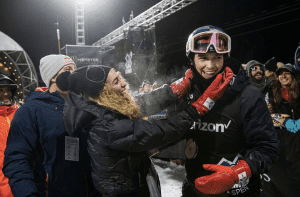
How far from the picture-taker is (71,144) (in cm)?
185

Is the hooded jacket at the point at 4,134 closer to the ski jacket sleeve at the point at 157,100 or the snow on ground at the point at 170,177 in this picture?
the ski jacket sleeve at the point at 157,100

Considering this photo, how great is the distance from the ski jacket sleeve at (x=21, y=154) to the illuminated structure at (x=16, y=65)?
11566 mm

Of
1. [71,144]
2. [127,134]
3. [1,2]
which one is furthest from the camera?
[1,2]

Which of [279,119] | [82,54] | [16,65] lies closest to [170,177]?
[279,119]

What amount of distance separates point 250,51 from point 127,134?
10.0 meters

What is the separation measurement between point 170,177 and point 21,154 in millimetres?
3966

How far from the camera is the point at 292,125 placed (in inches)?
132

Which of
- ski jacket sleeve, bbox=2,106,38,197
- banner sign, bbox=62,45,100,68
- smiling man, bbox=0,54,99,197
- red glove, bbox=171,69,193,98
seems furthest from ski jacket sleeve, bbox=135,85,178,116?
banner sign, bbox=62,45,100,68

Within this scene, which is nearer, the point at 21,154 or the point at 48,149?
the point at 21,154

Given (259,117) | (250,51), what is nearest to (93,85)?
(259,117)

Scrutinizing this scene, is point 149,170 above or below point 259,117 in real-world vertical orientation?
below

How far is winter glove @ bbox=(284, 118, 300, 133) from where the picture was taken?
331cm

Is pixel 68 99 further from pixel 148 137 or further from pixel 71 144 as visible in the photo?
pixel 148 137

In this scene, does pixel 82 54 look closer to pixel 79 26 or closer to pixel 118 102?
pixel 79 26
